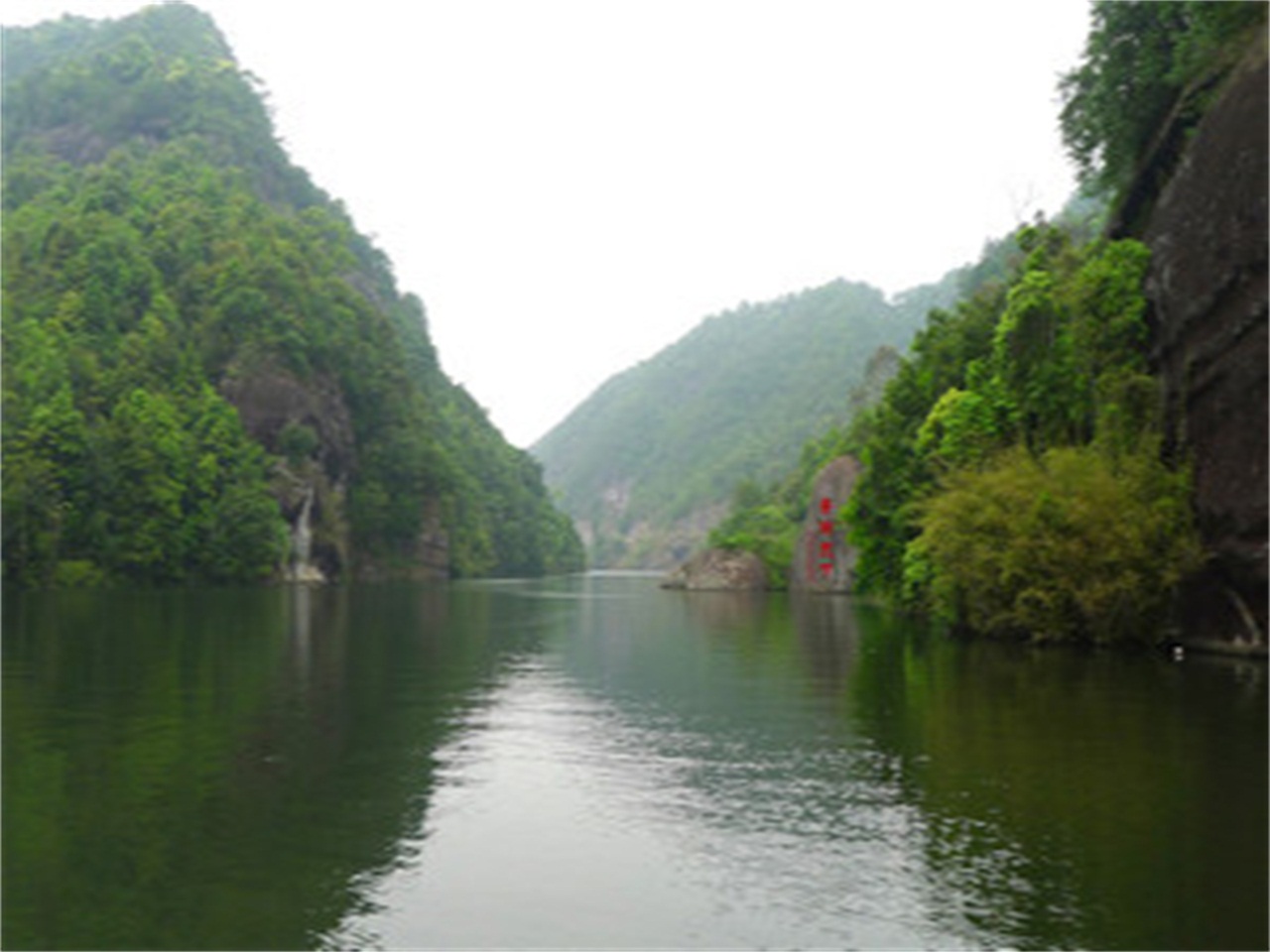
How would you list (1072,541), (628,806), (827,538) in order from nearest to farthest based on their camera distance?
(628,806) < (1072,541) < (827,538)

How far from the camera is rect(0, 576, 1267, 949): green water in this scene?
36.6 ft

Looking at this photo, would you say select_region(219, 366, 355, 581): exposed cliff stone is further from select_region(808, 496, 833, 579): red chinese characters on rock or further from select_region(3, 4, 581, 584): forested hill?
select_region(808, 496, 833, 579): red chinese characters on rock

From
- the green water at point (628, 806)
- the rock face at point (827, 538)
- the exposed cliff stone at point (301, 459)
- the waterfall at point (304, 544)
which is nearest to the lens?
the green water at point (628, 806)

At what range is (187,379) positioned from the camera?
124375 mm

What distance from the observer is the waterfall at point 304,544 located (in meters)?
124

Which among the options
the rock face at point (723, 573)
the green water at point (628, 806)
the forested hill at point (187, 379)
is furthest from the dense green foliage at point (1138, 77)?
the forested hill at point (187, 379)

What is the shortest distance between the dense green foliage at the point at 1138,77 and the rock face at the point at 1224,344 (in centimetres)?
426

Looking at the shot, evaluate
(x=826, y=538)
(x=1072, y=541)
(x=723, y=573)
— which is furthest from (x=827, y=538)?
(x=1072, y=541)

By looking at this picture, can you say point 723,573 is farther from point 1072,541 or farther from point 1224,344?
point 1224,344

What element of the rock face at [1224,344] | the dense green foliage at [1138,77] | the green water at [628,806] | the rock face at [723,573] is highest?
the dense green foliage at [1138,77]

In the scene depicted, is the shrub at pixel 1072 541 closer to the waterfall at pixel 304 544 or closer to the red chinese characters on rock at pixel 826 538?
the red chinese characters on rock at pixel 826 538

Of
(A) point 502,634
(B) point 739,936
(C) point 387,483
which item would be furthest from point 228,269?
(B) point 739,936

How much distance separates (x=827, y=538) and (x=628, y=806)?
294 ft

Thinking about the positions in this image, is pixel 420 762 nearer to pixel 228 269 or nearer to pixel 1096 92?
pixel 1096 92
